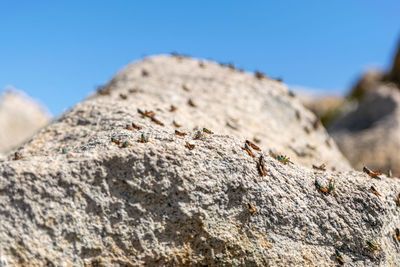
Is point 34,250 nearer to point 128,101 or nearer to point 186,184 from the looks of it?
point 186,184

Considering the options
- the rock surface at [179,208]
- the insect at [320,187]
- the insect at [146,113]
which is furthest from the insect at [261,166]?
the insect at [146,113]

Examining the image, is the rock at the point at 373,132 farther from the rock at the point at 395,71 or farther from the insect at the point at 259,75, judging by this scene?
the rock at the point at 395,71

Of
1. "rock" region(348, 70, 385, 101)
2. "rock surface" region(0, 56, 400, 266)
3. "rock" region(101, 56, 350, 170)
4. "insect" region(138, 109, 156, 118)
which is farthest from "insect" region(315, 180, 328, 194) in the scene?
"rock" region(348, 70, 385, 101)

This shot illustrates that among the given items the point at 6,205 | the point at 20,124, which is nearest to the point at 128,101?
the point at 6,205

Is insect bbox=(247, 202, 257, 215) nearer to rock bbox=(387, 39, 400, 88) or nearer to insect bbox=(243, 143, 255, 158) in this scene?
insect bbox=(243, 143, 255, 158)

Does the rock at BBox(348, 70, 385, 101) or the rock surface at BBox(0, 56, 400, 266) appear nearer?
the rock surface at BBox(0, 56, 400, 266)

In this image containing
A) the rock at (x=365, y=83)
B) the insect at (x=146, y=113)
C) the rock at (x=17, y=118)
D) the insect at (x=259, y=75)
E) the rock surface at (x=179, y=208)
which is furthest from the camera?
the rock at (x=365, y=83)
